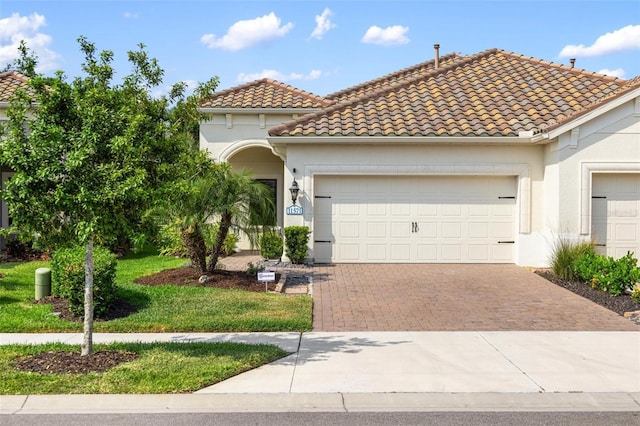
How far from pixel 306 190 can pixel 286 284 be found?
358 cm

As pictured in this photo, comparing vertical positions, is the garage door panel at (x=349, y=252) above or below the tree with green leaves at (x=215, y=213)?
below

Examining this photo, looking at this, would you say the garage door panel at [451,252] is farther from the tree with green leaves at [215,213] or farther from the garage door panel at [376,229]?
the tree with green leaves at [215,213]

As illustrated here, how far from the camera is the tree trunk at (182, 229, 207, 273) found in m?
12.4

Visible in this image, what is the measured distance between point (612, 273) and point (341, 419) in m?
7.97

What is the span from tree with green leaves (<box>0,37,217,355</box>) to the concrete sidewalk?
178cm

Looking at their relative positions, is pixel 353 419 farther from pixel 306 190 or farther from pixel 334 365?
pixel 306 190

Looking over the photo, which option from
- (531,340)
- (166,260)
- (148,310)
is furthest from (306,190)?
(531,340)

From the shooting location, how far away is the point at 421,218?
15852 mm

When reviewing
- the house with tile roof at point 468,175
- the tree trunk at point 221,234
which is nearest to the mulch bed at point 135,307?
the tree trunk at point 221,234

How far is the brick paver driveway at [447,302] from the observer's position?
9391 mm

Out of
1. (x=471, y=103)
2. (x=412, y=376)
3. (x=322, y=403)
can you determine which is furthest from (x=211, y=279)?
(x=471, y=103)

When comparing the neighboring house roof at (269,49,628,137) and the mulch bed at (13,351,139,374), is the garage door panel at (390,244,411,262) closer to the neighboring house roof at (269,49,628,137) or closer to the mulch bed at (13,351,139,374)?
the neighboring house roof at (269,49,628,137)

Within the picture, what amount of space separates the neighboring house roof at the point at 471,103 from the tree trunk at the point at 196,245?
409 cm

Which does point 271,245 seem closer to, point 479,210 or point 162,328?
point 479,210
